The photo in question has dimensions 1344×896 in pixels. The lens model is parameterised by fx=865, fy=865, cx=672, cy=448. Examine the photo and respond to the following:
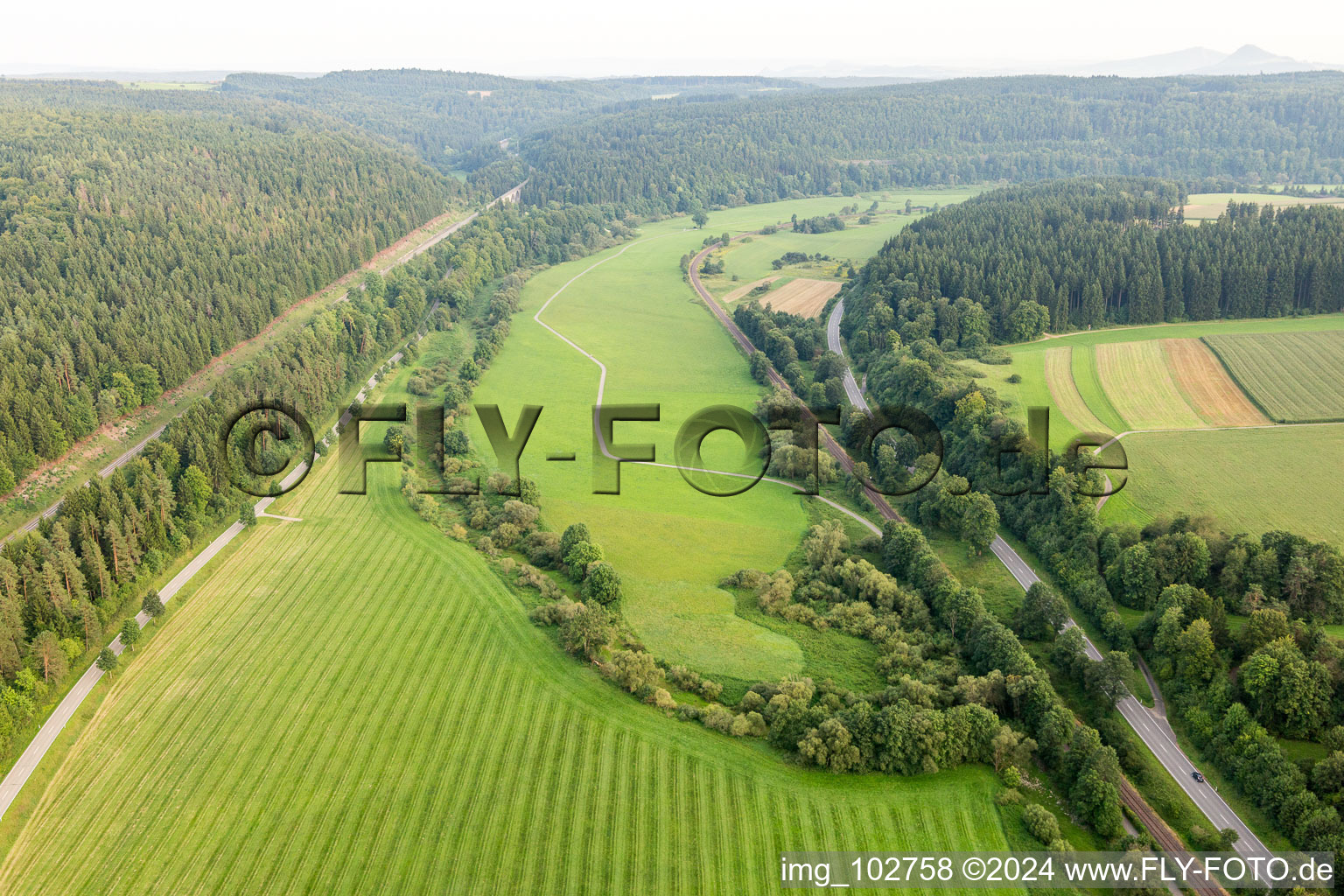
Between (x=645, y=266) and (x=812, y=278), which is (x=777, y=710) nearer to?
(x=812, y=278)

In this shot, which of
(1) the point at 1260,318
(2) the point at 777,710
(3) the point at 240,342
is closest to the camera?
(2) the point at 777,710

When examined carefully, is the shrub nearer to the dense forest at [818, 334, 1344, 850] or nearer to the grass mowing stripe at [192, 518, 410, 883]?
the dense forest at [818, 334, 1344, 850]

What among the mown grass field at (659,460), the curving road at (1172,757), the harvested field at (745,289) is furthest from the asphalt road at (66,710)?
the harvested field at (745,289)

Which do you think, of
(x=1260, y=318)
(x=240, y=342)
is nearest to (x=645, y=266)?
(x=240, y=342)

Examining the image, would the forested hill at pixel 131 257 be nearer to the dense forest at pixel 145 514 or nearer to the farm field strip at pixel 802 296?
the dense forest at pixel 145 514

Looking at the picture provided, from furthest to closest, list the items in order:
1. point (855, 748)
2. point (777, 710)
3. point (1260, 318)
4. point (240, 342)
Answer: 1. point (240, 342)
2. point (1260, 318)
3. point (777, 710)
4. point (855, 748)

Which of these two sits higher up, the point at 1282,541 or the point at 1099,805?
the point at 1282,541

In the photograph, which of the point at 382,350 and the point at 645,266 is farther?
the point at 645,266
